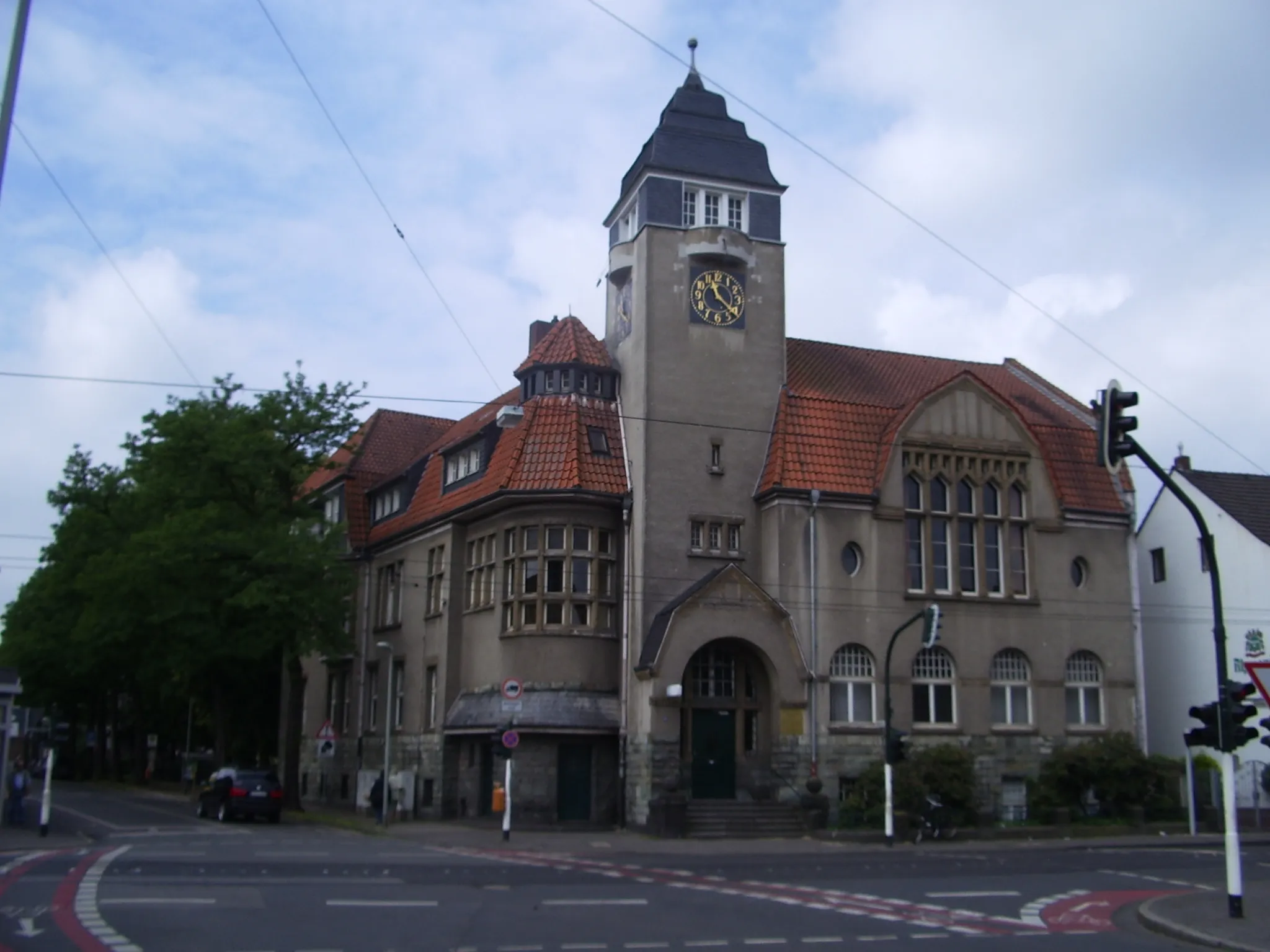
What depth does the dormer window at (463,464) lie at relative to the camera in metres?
40.6

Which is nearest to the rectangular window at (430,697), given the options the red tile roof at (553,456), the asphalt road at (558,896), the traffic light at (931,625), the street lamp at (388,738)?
the street lamp at (388,738)

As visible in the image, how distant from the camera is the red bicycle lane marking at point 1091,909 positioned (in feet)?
55.3

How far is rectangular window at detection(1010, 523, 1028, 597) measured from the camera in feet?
127

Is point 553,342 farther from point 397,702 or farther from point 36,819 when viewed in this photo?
point 36,819

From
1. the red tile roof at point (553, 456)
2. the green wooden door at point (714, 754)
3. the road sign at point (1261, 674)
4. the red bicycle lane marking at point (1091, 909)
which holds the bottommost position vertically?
the red bicycle lane marking at point (1091, 909)

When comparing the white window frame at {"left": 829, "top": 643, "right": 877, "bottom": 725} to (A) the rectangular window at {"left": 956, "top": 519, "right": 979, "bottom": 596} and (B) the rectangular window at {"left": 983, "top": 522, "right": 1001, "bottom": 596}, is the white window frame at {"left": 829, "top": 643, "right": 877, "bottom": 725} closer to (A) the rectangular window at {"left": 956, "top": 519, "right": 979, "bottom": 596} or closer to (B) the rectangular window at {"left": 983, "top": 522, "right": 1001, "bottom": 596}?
(A) the rectangular window at {"left": 956, "top": 519, "right": 979, "bottom": 596}

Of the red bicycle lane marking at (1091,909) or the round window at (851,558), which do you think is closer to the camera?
the red bicycle lane marking at (1091,909)

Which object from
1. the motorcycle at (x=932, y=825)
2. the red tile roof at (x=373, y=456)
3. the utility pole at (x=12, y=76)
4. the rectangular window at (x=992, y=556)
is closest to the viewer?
the utility pole at (x=12, y=76)

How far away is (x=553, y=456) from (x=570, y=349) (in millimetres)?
3756

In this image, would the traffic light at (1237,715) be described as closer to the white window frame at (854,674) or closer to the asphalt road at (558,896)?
the asphalt road at (558,896)

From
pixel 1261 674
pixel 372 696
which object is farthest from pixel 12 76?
pixel 372 696

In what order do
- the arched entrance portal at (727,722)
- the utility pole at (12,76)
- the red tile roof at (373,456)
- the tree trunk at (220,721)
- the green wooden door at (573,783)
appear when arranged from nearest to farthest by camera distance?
the utility pole at (12,76)
the green wooden door at (573,783)
the arched entrance portal at (727,722)
the tree trunk at (220,721)
the red tile roof at (373,456)

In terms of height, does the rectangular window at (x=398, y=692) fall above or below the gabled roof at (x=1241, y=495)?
below

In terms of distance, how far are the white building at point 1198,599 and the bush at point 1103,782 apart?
4932 mm
